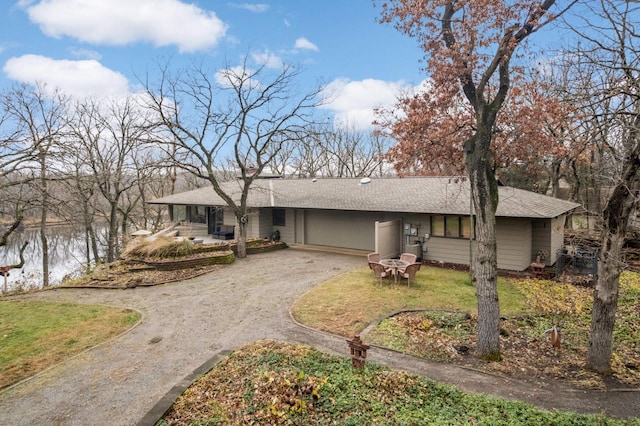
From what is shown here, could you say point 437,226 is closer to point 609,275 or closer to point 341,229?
point 341,229

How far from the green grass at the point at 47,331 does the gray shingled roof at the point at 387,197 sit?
9.81 metres

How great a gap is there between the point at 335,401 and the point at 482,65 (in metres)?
6.47

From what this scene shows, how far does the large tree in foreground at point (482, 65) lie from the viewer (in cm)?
642

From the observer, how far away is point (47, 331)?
8.47 m

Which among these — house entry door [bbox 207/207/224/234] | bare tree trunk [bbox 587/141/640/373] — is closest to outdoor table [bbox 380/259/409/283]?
bare tree trunk [bbox 587/141/640/373]

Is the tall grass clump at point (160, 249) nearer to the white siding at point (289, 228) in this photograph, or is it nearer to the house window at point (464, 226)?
the white siding at point (289, 228)

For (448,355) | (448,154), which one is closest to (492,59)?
(448,154)

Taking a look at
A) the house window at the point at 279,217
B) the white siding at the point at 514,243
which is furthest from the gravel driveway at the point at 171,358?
the house window at the point at 279,217

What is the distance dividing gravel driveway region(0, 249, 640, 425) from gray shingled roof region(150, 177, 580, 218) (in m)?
6.04

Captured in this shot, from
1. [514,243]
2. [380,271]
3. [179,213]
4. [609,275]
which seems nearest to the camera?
[609,275]

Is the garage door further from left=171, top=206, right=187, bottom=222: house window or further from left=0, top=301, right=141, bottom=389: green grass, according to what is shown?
left=0, top=301, right=141, bottom=389: green grass

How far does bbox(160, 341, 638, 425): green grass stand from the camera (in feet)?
14.5

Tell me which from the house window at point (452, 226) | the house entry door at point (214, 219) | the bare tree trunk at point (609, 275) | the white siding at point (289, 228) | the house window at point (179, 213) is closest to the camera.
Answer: the bare tree trunk at point (609, 275)

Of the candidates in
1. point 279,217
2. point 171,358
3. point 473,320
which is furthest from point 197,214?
point 473,320
